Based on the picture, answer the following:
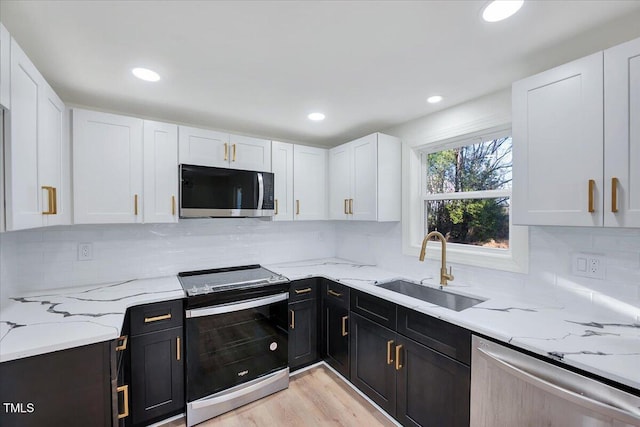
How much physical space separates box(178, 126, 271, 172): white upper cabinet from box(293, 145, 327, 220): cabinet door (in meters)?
0.35

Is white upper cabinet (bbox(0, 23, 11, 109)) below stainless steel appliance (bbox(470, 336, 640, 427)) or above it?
above

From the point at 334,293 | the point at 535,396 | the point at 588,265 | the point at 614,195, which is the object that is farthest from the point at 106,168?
the point at 588,265

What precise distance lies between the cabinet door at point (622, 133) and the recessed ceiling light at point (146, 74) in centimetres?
236

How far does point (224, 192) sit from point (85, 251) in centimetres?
114

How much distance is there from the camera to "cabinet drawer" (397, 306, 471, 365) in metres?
1.51

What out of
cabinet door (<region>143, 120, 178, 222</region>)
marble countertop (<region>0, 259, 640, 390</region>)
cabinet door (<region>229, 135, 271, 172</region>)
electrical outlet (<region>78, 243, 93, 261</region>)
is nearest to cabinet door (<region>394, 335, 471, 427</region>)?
marble countertop (<region>0, 259, 640, 390</region>)

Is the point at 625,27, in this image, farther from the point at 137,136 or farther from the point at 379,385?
the point at 137,136

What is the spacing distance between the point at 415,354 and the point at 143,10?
2286mm

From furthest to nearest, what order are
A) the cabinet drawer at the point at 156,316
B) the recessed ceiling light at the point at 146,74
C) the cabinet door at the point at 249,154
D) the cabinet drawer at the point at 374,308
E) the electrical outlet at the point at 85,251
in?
1. the cabinet door at the point at 249,154
2. the electrical outlet at the point at 85,251
3. the cabinet drawer at the point at 374,308
4. the cabinet drawer at the point at 156,316
5. the recessed ceiling light at the point at 146,74

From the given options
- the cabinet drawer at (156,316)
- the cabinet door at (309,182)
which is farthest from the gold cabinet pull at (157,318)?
the cabinet door at (309,182)

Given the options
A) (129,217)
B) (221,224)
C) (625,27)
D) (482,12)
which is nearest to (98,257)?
(129,217)

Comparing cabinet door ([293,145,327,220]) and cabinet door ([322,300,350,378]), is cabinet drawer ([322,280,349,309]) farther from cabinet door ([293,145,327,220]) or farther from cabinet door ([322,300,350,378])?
cabinet door ([293,145,327,220])

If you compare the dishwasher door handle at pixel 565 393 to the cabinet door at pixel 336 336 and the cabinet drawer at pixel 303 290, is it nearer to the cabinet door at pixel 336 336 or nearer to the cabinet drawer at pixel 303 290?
the cabinet door at pixel 336 336

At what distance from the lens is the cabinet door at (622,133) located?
1205 mm
